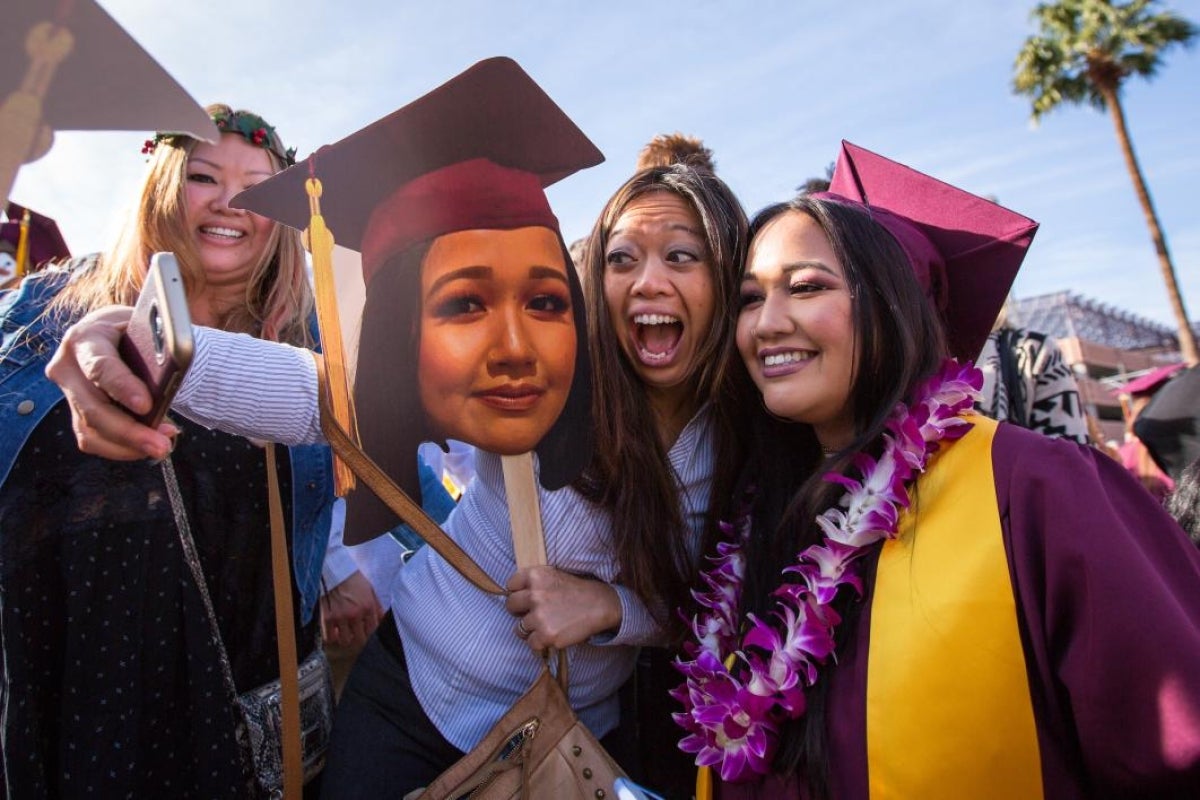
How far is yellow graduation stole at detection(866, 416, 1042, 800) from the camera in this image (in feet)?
4.16

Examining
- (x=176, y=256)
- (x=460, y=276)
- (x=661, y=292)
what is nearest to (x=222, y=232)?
(x=176, y=256)

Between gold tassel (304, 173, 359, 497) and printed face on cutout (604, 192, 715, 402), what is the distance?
0.63m

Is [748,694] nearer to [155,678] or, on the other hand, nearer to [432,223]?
[432,223]

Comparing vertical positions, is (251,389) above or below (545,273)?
below

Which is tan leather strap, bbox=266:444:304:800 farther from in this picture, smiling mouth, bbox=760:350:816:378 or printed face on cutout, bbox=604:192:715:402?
smiling mouth, bbox=760:350:816:378

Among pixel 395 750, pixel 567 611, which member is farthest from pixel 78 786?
pixel 567 611

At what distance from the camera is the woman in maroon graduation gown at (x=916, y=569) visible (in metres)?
1.22

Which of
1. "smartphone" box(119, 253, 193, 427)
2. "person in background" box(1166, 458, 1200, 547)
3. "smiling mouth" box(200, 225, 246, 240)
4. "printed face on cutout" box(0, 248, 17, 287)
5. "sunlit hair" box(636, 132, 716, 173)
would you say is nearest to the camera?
"smartphone" box(119, 253, 193, 427)

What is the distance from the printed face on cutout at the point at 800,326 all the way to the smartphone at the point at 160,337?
3.70 ft

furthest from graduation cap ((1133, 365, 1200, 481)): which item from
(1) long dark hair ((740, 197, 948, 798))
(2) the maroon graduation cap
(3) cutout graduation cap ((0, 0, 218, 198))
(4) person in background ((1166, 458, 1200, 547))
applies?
(2) the maroon graduation cap

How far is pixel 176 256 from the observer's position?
1.81 metres

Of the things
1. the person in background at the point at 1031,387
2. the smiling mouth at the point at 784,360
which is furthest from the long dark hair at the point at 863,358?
the person in background at the point at 1031,387

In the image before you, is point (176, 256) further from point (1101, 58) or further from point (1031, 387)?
point (1101, 58)

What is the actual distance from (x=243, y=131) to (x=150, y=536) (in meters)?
0.93
